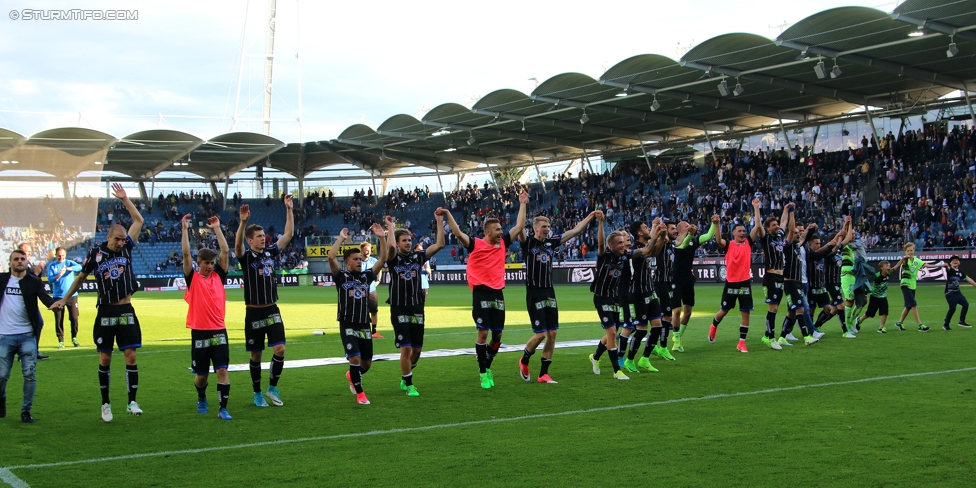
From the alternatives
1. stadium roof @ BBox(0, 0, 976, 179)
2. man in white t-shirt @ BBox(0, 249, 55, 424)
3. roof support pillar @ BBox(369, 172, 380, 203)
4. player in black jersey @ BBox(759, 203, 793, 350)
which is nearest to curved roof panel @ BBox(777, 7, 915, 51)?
stadium roof @ BBox(0, 0, 976, 179)

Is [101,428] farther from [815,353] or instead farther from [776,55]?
[776,55]

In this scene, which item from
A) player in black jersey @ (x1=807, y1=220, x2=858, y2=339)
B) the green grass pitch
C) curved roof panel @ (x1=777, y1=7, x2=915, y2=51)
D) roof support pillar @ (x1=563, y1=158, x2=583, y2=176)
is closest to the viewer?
the green grass pitch

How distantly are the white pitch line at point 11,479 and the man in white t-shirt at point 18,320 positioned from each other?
→ 8.19 feet

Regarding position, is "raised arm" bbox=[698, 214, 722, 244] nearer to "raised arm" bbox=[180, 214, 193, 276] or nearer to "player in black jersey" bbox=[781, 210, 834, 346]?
"player in black jersey" bbox=[781, 210, 834, 346]

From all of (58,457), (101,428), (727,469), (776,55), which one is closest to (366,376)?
(101,428)

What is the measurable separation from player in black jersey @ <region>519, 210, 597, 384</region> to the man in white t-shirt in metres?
5.70

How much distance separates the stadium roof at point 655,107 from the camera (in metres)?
31.2

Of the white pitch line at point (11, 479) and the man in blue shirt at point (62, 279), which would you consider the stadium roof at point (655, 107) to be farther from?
the white pitch line at point (11, 479)

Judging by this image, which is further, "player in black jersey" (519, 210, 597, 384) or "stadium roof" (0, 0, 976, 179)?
"stadium roof" (0, 0, 976, 179)

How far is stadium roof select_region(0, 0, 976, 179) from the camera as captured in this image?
102 feet

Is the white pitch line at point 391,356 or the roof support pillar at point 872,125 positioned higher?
the roof support pillar at point 872,125

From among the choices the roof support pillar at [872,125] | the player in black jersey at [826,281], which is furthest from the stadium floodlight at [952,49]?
the player in black jersey at [826,281]

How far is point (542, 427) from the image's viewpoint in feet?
26.5

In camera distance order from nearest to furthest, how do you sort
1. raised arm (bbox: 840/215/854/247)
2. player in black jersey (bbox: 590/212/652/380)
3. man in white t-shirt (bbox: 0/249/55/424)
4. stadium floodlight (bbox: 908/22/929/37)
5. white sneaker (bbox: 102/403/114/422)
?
1. white sneaker (bbox: 102/403/114/422)
2. man in white t-shirt (bbox: 0/249/55/424)
3. player in black jersey (bbox: 590/212/652/380)
4. raised arm (bbox: 840/215/854/247)
5. stadium floodlight (bbox: 908/22/929/37)
